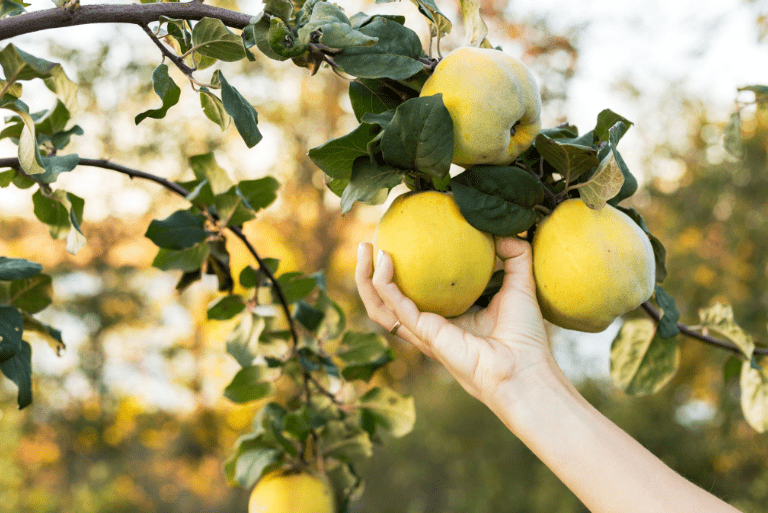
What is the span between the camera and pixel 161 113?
25.0 inches

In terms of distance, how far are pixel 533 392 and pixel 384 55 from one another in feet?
1.43

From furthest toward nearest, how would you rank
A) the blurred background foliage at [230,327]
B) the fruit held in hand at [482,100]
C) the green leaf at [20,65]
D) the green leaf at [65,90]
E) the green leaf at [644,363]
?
the blurred background foliage at [230,327] → the green leaf at [644,363] → the green leaf at [65,90] → the fruit held in hand at [482,100] → the green leaf at [20,65]

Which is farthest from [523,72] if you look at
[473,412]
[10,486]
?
[10,486]

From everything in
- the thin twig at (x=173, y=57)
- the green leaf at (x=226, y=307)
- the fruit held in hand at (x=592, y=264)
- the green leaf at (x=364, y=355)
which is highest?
the thin twig at (x=173, y=57)

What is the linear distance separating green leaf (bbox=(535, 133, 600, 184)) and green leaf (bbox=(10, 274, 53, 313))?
2.40ft

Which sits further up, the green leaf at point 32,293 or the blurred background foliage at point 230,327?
the green leaf at point 32,293

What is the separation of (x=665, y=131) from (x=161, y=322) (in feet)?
19.2

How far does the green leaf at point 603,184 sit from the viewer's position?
1.79 ft

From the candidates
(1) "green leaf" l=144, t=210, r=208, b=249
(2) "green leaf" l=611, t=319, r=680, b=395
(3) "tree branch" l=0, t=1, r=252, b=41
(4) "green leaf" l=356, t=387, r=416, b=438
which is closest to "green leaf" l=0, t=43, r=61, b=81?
(3) "tree branch" l=0, t=1, r=252, b=41

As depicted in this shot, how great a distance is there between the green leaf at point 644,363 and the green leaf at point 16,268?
2.82 ft

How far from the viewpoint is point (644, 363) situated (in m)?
0.89

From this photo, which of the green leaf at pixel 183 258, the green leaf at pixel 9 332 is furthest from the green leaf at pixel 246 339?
the green leaf at pixel 9 332

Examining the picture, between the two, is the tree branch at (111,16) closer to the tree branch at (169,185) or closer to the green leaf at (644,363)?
the tree branch at (169,185)

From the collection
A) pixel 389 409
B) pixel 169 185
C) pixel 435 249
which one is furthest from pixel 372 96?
pixel 389 409
